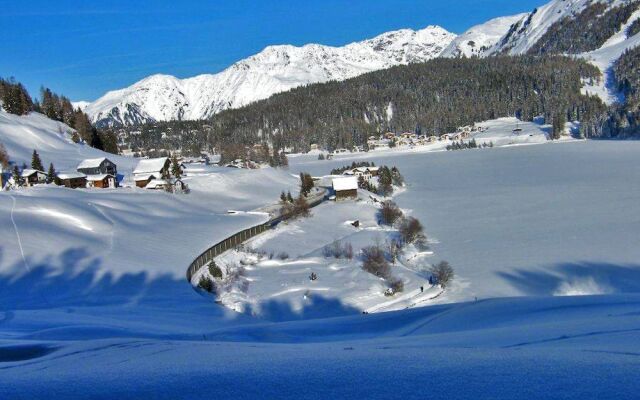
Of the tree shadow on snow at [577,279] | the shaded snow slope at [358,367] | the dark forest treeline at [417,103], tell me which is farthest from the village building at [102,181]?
the dark forest treeline at [417,103]

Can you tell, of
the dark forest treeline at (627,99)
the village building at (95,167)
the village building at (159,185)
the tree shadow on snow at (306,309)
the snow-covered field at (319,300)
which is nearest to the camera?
the snow-covered field at (319,300)

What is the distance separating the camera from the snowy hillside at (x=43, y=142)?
2061 inches

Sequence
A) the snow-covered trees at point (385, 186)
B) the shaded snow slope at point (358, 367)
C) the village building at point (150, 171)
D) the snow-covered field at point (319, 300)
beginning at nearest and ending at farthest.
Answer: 1. the shaded snow slope at point (358, 367)
2. the snow-covered field at point (319, 300)
3. the village building at point (150, 171)
4. the snow-covered trees at point (385, 186)

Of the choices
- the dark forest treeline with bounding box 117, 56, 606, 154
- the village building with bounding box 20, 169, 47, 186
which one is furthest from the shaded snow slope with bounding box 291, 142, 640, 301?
the dark forest treeline with bounding box 117, 56, 606, 154

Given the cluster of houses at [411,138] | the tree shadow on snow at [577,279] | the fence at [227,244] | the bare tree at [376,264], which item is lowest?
the tree shadow on snow at [577,279]

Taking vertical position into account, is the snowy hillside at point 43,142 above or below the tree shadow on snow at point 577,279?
above

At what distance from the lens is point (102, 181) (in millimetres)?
43969

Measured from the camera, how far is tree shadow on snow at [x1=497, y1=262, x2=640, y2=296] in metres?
19.6

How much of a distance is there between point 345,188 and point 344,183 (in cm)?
46

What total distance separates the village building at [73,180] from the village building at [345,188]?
19762 mm

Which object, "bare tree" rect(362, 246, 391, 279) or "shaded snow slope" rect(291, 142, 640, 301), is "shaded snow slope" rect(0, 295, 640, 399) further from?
"bare tree" rect(362, 246, 391, 279)

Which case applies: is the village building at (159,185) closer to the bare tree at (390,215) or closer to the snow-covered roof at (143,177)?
the snow-covered roof at (143,177)

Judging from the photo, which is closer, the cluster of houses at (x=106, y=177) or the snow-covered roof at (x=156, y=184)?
the cluster of houses at (x=106, y=177)

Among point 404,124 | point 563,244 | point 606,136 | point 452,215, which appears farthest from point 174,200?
point 404,124
